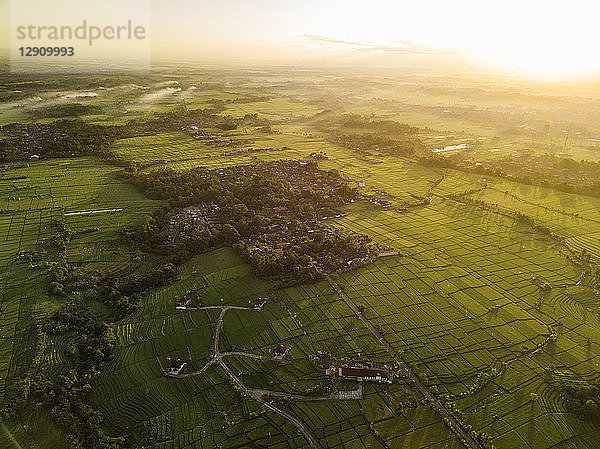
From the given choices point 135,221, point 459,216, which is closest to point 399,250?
point 459,216

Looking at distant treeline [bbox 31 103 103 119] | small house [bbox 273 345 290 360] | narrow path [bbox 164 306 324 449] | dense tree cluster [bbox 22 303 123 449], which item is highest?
distant treeline [bbox 31 103 103 119]

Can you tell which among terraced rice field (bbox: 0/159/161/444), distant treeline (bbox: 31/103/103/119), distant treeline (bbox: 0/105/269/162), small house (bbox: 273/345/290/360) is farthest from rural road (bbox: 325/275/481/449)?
distant treeline (bbox: 31/103/103/119)

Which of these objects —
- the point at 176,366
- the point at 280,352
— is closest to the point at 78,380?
the point at 176,366

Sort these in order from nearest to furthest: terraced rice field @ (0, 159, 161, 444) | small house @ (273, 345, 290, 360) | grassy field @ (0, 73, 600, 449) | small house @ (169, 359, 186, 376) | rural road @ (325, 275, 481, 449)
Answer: rural road @ (325, 275, 481, 449) → grassy field @ (0, 73, 600, 449) → small house @ (169, 359, 186, 376) → small house @ (273, 345, 290, 360) → terraced rice field @ (0, 159, 161, 444)

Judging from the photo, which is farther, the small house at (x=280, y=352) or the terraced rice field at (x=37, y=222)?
the terraced rice field at (x=37, y=222)

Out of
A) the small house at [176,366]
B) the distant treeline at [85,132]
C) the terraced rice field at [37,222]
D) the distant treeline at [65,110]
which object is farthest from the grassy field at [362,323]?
the distant treeline at [65,110]

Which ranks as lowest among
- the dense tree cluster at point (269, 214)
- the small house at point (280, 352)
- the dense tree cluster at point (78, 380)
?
the dense tree cluster at point (78, 380)

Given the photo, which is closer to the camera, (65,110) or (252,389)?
(252,389)

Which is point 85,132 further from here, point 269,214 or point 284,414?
point 284,414

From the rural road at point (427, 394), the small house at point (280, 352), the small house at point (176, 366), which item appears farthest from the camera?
the small house at point (280, 352)

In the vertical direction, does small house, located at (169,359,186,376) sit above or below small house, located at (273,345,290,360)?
below

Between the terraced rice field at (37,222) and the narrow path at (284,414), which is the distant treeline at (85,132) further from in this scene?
the narrow path at (284,414)

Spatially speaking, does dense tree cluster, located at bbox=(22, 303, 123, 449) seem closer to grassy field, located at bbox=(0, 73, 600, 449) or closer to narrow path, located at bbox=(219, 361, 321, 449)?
grassy field, located at bbox=(0, 73, 600, 449)
